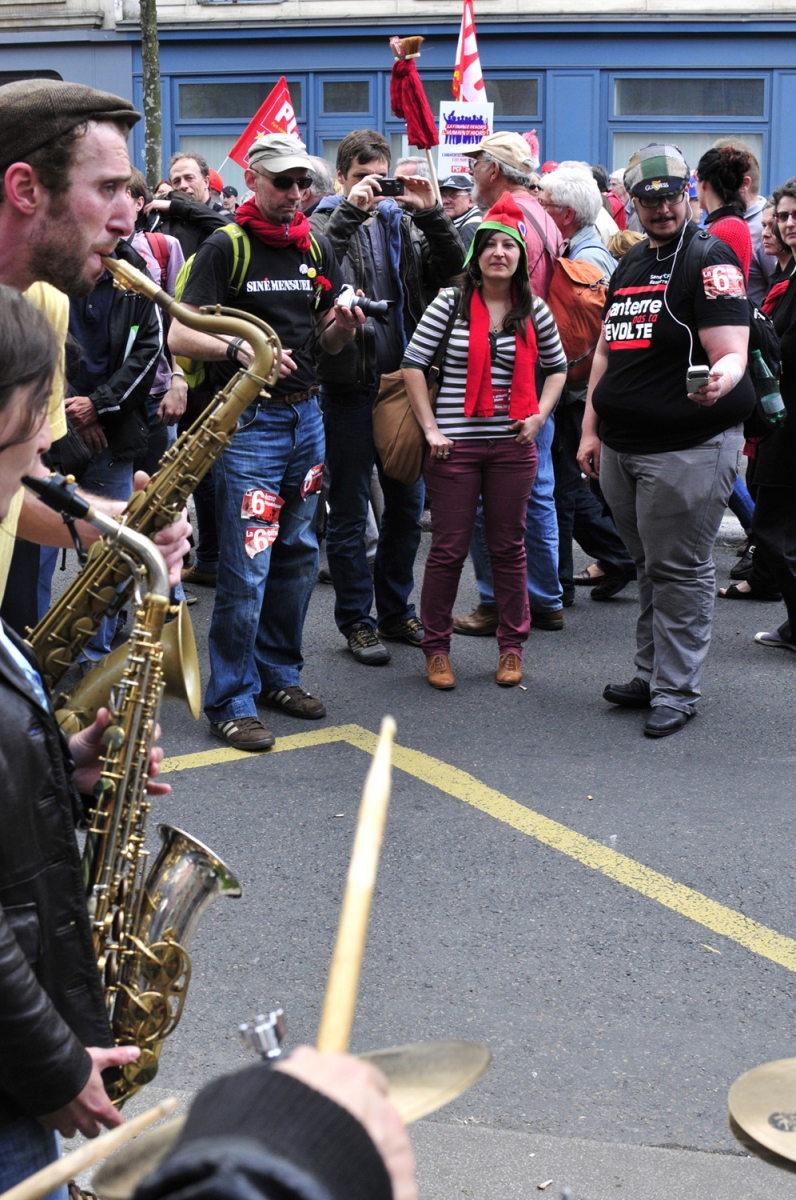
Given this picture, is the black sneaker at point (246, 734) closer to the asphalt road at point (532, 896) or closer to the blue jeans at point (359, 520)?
the asphalt road at point (532, 896)

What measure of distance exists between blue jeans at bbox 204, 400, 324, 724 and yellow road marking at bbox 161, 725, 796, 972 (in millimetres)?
316

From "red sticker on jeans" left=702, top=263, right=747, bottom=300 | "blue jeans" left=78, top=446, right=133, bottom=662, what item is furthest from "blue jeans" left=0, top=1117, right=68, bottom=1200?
"blue jeans" left=78, top=446, right=133, bottom=662

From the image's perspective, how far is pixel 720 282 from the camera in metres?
4.93

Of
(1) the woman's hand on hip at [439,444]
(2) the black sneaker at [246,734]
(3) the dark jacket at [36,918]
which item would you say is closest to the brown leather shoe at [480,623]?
(1) the woman's hand on hip at [439,444]

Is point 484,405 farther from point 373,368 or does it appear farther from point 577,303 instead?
point 577,303

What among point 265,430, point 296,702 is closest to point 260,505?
point 265,430

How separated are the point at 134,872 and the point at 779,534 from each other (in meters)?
4.91

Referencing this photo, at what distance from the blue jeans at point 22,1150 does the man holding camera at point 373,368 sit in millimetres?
4520

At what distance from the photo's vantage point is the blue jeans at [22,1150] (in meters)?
1.69

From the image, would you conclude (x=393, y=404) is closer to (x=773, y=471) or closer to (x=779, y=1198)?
(x=773, y=471)

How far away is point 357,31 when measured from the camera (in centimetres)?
1833

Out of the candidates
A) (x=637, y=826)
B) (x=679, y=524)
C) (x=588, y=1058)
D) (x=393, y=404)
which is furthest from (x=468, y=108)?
(x=588, y=1058)

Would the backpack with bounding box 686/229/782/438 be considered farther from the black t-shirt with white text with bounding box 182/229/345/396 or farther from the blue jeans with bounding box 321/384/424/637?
the black t-shirt with white text with bounding box 182/229/345/396

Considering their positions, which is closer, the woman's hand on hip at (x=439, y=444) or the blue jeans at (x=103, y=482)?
the woman's hand on hip at (x=439, y=444)
